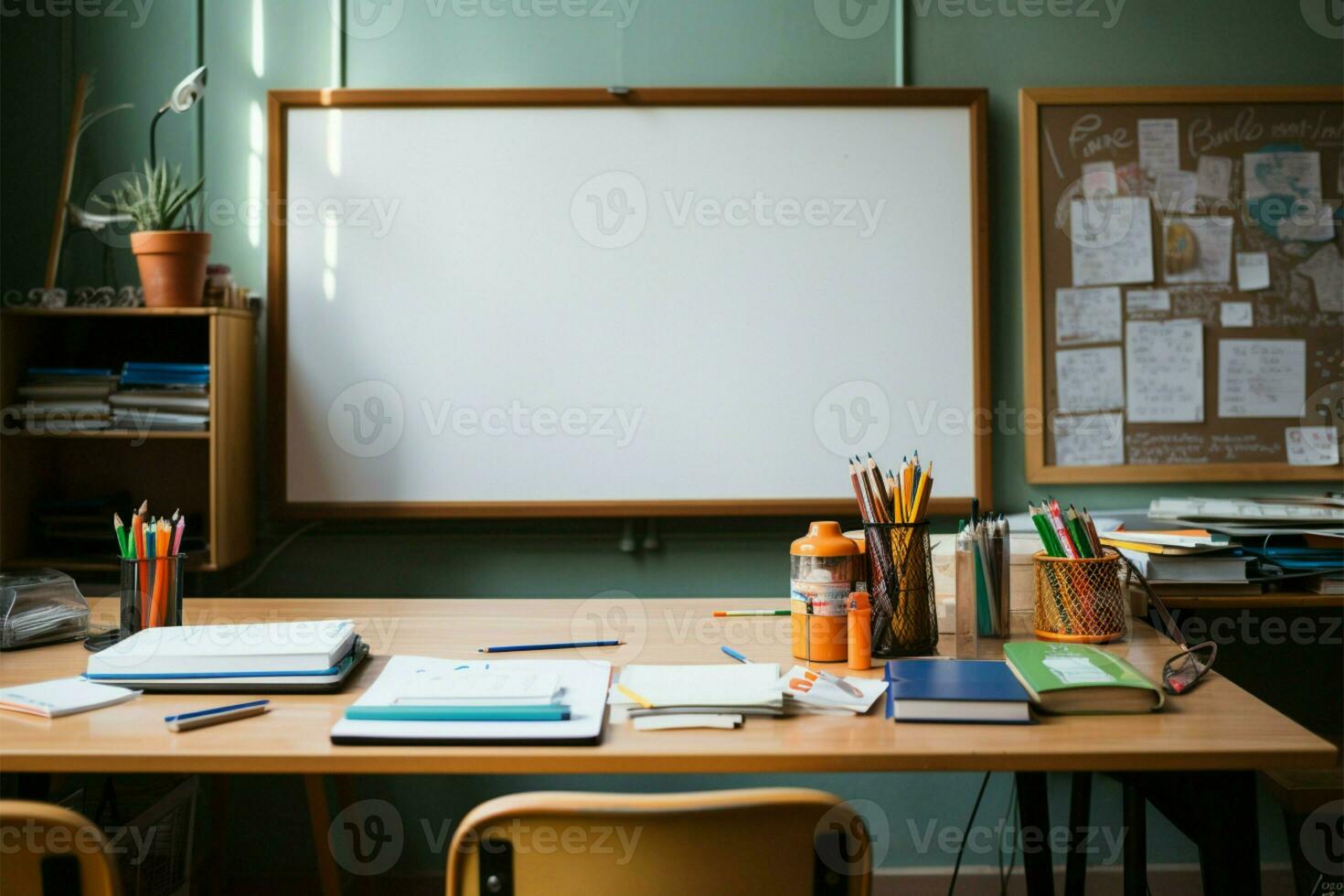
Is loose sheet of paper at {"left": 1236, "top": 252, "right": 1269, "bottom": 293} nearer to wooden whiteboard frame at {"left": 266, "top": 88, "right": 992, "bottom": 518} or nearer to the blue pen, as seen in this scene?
wooden whiteboard frame at {"left": 266, "top": 88, "right": 992, "bottom": 518}

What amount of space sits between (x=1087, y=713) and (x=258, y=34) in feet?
8.00

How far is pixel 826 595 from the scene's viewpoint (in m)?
1.47

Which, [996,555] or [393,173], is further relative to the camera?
[393,173]

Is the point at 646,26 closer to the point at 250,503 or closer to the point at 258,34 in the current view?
the point at 258,34

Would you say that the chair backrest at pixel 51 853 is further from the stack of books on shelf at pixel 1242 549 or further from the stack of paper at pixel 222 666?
the stack of books on shelf at pixel 1242 549

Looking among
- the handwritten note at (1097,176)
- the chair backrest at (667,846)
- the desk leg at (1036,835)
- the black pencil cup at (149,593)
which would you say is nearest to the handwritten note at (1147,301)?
the handwritten note at (1097,176)

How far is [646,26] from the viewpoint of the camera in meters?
2.57

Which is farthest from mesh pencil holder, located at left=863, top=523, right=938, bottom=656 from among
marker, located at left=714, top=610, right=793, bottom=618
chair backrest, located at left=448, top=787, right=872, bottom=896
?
chair backrest, located at left=448, top=787, right=872, bottom=896

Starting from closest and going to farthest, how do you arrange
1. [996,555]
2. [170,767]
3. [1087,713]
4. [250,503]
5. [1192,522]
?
1. [170,767]
2. [1087,713]
3. [996,555]
4. [1192,522]
5. [250,503]

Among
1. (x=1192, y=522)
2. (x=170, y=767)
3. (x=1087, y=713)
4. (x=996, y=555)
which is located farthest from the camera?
(x=1192, y=522)

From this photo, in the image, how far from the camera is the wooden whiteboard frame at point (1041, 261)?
8.41 feet

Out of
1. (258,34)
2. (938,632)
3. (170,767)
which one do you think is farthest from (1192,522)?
(258,34)

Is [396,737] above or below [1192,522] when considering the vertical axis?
below

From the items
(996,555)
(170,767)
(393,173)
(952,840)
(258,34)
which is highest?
(258,34)
